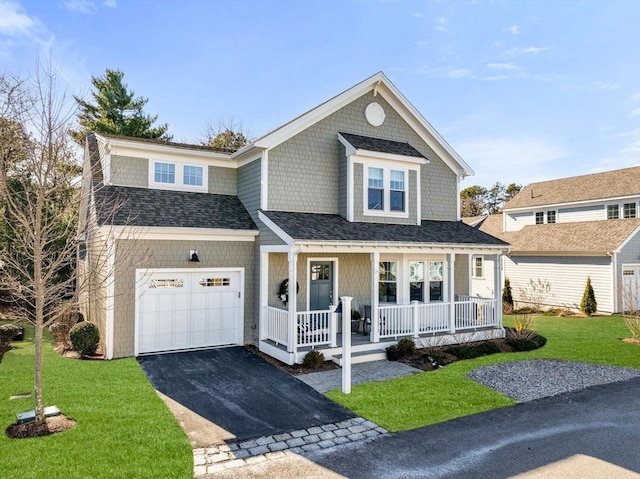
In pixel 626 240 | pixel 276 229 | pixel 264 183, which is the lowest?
pixel 276 229

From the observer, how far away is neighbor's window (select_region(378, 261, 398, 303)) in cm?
1373

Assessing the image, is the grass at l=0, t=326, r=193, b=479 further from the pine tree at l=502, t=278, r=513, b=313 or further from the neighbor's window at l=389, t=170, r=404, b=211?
the pine tree at l=502, t=278, r=513, b=313

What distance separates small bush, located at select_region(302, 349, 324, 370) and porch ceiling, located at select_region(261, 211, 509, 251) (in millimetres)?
2914

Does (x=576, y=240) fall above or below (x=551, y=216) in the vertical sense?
below

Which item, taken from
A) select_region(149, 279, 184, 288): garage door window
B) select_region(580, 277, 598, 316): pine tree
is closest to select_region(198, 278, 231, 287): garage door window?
select_region(149, 279, 184, 288): garage door window

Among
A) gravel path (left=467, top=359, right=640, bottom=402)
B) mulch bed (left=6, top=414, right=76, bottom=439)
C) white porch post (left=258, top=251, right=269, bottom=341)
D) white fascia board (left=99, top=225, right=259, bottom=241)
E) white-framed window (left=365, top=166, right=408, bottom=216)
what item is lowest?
gravel path (left=467, top=359, right=640, bottom=402)

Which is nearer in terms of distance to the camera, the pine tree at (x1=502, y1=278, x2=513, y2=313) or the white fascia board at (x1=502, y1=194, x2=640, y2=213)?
the pine tree at (x1=502, y1=278, x2=513, y2=313)

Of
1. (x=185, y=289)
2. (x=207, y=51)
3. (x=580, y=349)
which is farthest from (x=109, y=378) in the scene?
(x=207, y=51)

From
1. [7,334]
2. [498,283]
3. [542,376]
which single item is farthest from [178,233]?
[498,283]

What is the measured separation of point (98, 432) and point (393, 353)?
24.9 feet

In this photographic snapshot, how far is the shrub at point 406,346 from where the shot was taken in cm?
1145

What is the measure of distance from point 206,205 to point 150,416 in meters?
7.30

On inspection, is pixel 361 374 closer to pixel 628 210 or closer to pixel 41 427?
pixel 41 427

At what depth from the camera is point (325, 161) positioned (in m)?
13.4
